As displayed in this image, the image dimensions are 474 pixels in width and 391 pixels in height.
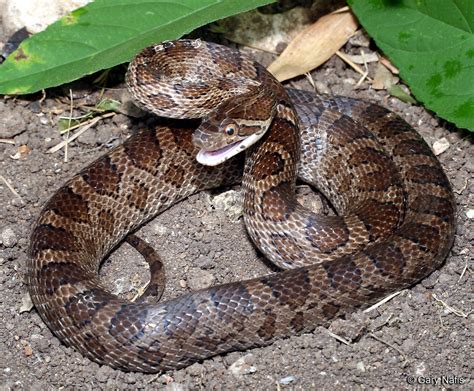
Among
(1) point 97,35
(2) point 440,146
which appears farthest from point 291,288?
(1) point 97,35

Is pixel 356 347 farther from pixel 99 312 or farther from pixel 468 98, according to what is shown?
pixel 468 98

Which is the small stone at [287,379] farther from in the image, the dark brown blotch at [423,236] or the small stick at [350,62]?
the small stick at [350,62]

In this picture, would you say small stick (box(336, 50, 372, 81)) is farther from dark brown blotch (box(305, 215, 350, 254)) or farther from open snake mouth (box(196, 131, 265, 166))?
dark brown blotch (box(305, 215, 350, 254))

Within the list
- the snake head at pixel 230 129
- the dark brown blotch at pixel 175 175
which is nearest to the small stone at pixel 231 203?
the dark brown blotch at pixel 175 175

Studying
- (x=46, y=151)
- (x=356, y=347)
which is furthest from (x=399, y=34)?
(x=46, y=151)

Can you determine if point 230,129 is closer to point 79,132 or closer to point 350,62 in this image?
point 79,132

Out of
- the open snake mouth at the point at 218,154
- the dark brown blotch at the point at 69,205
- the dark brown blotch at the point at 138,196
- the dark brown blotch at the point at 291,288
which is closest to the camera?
the dark brown blotch at the point at 291,288

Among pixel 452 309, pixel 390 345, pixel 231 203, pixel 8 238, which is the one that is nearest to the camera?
pixel 390 345
